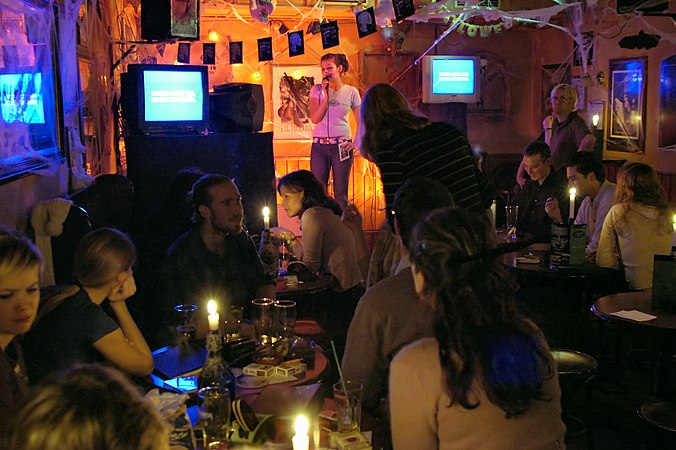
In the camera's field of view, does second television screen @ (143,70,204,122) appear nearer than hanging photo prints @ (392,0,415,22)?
Yes

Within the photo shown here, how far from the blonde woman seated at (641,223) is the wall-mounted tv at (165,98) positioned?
124 inches

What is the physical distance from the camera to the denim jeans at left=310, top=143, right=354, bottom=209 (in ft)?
27.2

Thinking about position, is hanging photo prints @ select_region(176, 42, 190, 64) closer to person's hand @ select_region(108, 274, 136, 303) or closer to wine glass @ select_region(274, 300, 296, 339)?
person's hand @ select_region(108, 274, 136, 303)

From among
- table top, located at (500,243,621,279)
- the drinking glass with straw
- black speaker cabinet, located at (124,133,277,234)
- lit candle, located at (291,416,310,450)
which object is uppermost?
black speaker cabinet, located at (124,133,277,234)

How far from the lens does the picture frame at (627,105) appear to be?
7.64 meters

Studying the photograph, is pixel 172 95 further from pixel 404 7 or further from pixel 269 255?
pixel 404 7

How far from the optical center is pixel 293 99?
359 inches

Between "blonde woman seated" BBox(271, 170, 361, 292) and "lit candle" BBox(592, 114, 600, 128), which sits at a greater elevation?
"lit candle" BBox(592, 114, 600, 128)

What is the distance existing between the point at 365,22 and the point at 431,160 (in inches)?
153

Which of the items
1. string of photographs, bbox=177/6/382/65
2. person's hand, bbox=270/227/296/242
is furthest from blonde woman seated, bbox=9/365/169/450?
string of photographs, bbox=177/6/382/65

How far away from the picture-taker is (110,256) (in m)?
2.76

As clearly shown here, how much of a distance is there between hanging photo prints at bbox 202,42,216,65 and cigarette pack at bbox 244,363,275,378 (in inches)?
236

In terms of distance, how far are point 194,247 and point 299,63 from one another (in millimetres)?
5792

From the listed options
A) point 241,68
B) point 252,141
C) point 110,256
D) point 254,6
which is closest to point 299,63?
point 241,68
